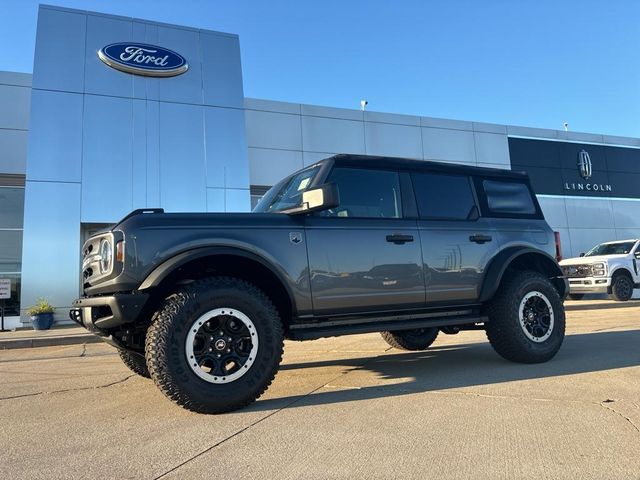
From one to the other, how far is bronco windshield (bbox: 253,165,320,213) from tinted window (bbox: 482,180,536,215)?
2.17 meters

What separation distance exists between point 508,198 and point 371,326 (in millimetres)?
2577

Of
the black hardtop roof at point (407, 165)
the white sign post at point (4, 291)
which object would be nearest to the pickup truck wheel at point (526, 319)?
the black hardtop roof at point (407, 165)

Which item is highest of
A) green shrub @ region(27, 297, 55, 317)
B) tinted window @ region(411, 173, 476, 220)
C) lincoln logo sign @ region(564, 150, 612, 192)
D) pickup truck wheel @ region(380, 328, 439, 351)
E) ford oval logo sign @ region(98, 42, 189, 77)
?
ford oval logo sign @ region(98, 42, 189, 77)

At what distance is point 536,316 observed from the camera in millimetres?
5566

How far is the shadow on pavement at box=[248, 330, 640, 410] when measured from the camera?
14.8 ft

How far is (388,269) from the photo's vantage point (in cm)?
474

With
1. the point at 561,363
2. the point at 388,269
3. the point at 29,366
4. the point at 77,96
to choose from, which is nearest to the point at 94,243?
the point at 388,269

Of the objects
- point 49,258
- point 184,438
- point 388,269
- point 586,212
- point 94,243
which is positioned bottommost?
point 184,438

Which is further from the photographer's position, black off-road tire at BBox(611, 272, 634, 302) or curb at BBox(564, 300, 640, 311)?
black off-road tire at BBox(611, 272, 634, 302)

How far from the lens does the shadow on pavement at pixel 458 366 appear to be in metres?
4.50

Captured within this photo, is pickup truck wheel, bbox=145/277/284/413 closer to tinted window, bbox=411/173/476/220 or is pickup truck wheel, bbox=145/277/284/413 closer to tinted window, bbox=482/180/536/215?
tinted window, bbox=411/173/476/220

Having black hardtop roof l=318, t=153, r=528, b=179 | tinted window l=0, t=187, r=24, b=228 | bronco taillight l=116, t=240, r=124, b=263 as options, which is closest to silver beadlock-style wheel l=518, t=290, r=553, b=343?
black hardtop roof l=318, t=153, r=528, b=179

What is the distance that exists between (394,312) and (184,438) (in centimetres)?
227

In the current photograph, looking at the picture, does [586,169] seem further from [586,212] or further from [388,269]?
[388,269]
